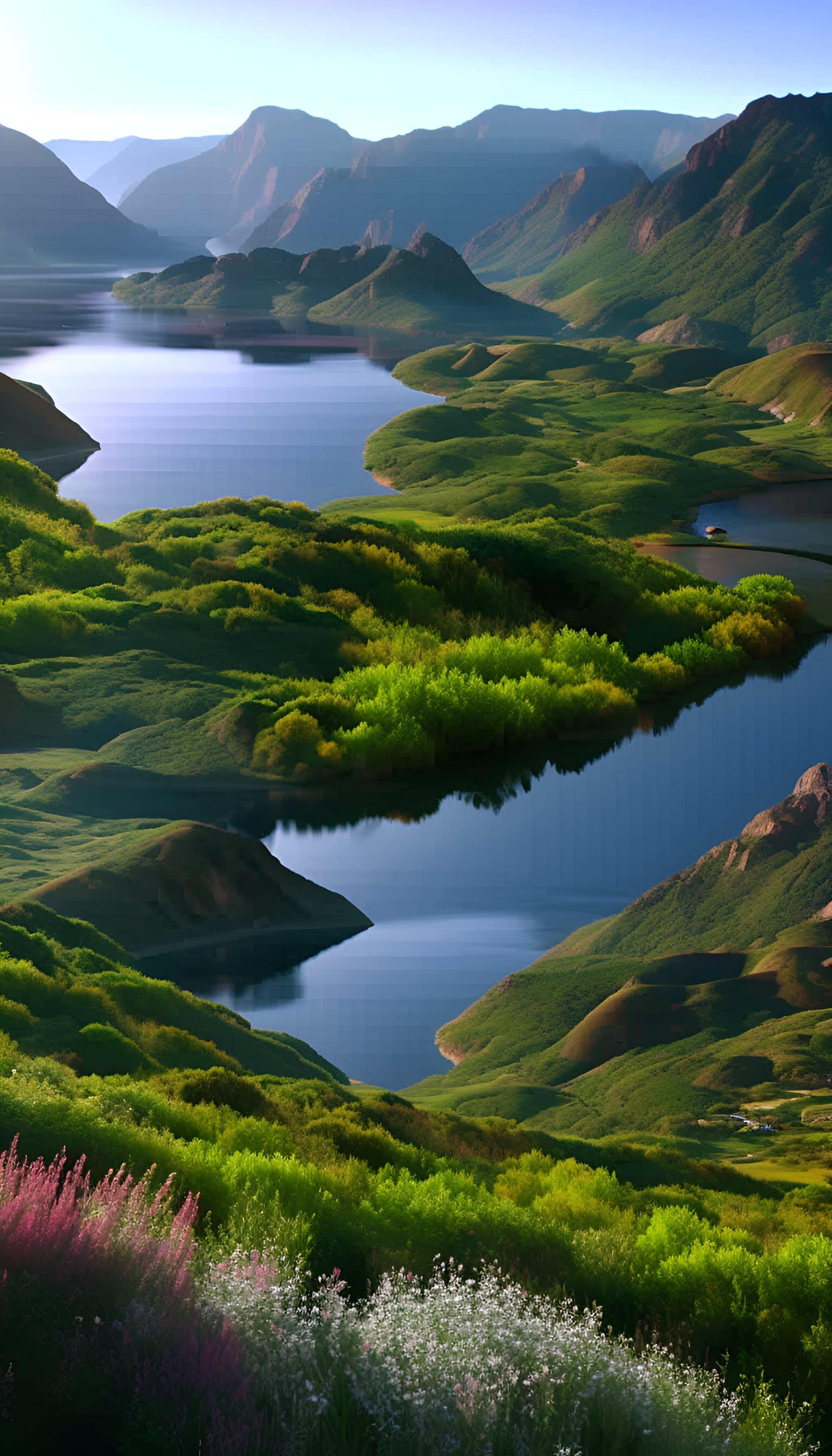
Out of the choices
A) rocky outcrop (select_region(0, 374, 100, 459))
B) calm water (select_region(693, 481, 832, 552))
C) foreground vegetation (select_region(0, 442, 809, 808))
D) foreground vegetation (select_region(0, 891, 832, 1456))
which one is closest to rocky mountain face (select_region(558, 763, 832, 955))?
foreground vegetation (select_region(0, 891, 832, 1456))

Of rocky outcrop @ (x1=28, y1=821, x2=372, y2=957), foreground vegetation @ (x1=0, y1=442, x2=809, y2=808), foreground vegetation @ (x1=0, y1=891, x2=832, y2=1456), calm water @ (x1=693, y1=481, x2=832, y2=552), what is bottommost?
foreground vegetation @ (x1=0, y1=891, x2=832, y2=1456)

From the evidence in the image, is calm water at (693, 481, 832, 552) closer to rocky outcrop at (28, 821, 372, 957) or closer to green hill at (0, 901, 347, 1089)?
rocky outcrop at (28, 821, 372, 957)

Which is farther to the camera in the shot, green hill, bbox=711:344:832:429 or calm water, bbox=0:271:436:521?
green hill, bbox=711:344:832:429

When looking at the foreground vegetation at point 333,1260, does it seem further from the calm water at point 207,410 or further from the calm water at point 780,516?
the calm water at point 780,516

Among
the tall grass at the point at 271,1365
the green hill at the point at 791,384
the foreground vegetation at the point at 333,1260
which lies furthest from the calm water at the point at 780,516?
the tall grass at the point at 271,1365

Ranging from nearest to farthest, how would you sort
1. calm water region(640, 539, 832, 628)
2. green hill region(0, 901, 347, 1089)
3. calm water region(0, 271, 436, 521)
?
green hill region(0, 901, 347, 1089), calm water region(640, 539, 832, 628), calm water region(0, 271, 436, 521)

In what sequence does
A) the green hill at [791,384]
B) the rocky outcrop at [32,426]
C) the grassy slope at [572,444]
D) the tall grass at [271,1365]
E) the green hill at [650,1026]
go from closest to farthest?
the tall grass at [271,1365], the green hill at [650,1026], the rocky outcrop at [32,426], the grassy slope at [572,444], the green hill at [791,384]
